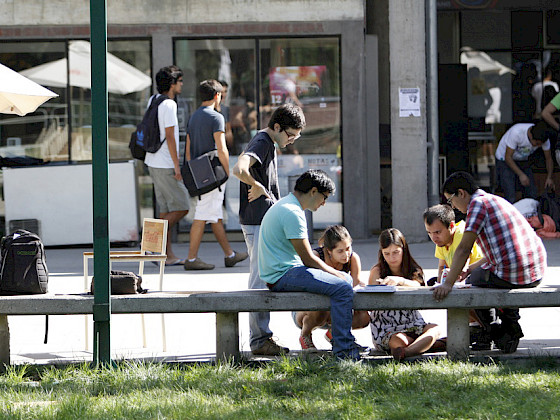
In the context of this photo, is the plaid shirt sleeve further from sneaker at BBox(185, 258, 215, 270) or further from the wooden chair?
sneaker at BBox(185, 258, 215, 270)

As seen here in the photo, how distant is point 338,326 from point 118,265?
532 cm

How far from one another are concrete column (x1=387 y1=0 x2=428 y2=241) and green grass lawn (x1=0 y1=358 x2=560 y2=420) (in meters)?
7.08

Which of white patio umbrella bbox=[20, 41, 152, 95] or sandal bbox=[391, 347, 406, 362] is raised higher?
white patio umbrella bbox=[20, 41, 152, 95]

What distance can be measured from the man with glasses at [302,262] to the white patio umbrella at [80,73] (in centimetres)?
799

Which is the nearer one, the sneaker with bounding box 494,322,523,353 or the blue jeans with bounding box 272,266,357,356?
the blue jeans with bounding box 272,266,357,356

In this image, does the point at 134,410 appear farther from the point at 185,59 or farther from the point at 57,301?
the point at 185,59

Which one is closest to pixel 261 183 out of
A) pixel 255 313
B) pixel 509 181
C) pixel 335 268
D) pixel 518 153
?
pixel 335 268

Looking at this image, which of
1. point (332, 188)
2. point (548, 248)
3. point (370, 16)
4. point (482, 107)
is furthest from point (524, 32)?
point (332, 188)

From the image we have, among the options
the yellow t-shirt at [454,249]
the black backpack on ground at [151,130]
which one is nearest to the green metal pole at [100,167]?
the yellow t-shirt at [454,249]

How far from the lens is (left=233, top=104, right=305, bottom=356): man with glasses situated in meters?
6.77

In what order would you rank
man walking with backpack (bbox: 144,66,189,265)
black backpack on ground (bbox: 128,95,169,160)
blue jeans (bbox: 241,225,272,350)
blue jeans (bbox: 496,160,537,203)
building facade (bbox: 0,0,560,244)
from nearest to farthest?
blue jeans (bbox: 241,225,272,350) < man walking with backpack (bbox: 144,66,189,265) < black backpack on ground (bbox: 128,95,169,160) < building facade (bbox: 0,0,560,244) < blue jeans (bbox: 496,160,537,203)

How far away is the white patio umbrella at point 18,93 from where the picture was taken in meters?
7.30

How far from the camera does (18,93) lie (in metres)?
7.30

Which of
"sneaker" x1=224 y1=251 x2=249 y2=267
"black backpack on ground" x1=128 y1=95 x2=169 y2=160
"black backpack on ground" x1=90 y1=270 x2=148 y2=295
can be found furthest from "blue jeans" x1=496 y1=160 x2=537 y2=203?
"black backpack on ground" x1=90 y1=270 x2=148 y2=295
